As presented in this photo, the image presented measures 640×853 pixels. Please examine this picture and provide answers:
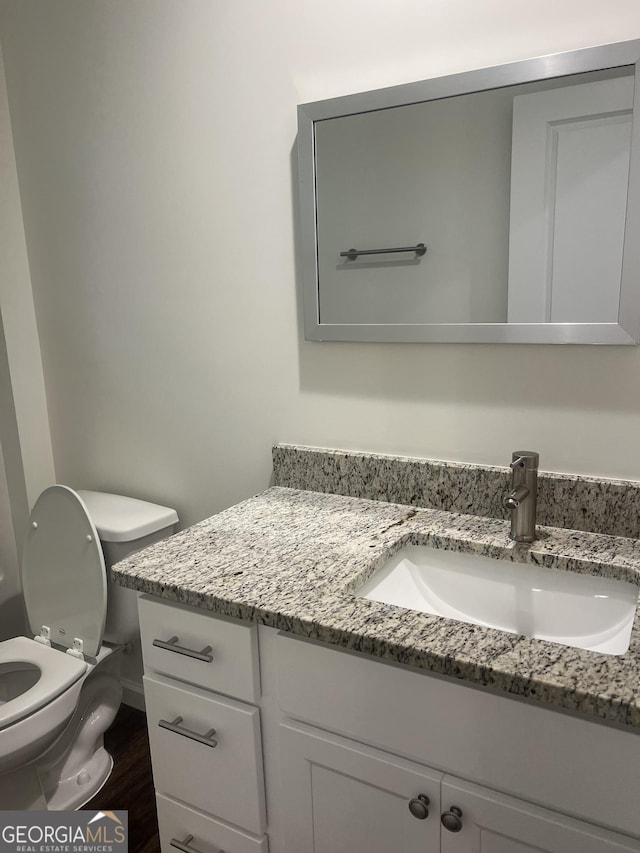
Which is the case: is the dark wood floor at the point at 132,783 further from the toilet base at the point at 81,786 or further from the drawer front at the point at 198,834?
the drawer front at the point at 198,834

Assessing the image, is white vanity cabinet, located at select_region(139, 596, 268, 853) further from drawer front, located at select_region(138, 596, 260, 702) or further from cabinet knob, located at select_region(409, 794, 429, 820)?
cabinet knob, located at select_region(409, 794, 429, 820)

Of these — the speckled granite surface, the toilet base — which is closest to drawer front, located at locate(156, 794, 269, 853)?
the toilet base

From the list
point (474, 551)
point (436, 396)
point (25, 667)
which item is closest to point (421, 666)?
point (474, 551)

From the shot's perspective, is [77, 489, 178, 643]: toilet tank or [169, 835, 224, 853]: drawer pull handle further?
[77, 489, 178, 643]: toilet tank

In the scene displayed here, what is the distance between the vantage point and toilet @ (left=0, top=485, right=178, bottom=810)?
179cm

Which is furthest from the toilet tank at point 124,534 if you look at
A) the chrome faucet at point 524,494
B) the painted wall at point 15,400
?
the chrome faucet at point 524,494

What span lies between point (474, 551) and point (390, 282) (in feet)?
1.95

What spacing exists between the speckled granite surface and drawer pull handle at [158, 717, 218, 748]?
62 cm

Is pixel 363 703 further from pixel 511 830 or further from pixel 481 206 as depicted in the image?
pixel 481 206

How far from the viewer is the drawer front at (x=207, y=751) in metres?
1.22

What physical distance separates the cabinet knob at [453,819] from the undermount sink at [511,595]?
30cm

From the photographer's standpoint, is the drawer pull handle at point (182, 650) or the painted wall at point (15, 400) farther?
the painted wall at point (15, 400)

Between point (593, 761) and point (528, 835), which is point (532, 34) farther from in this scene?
point (528, 835)

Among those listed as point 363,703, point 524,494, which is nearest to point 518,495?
point 524,494
